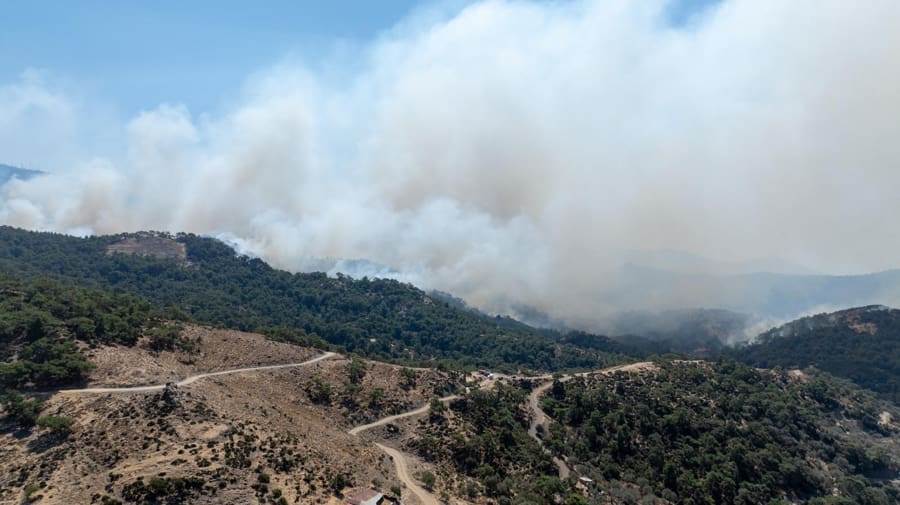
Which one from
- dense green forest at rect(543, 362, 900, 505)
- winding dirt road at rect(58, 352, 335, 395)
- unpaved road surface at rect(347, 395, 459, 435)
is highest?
winding dirt road at rect(58, 352, 335, 395)

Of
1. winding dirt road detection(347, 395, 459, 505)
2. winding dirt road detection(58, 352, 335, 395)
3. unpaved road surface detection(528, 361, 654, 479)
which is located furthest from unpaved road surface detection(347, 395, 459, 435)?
winding dirt road detection(58, 352, 335, 395)

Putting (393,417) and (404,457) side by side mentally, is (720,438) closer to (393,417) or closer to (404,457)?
(393,417)

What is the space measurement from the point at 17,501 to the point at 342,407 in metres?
47.6

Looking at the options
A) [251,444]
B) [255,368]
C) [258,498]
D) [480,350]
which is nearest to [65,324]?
[255,368]

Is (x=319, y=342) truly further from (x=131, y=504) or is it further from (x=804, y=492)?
(x=804, y=492)

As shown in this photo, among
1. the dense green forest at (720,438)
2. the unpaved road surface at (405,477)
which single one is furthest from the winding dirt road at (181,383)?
the dense green forest at (720,438)

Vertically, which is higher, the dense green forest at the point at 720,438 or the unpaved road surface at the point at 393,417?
the unpaved road surface at the point at 393,417

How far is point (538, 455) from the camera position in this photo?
9000 centimetres

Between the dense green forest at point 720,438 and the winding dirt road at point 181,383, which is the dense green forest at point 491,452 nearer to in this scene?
the dense green forest at point 720,438

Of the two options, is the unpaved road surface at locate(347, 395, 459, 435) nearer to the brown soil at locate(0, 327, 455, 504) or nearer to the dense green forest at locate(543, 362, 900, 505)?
Answer: the brown soil at locate(0, 327, 455, 504)

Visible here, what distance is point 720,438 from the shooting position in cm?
10962

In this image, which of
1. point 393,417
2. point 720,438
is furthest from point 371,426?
point 720,438

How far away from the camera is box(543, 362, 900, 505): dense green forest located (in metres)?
95.3

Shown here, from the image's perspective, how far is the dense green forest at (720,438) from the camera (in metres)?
95.3
